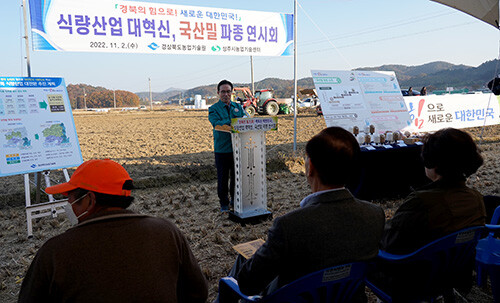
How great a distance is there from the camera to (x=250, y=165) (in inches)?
152

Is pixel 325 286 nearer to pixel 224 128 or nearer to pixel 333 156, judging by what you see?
pixel 333 156

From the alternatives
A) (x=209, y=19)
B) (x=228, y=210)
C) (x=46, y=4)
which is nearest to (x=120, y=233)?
(x=228, y=210)

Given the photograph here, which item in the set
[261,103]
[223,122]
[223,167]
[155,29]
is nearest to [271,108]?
[261,103]

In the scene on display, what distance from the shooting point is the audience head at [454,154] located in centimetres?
170

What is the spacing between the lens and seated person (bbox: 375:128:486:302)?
1672mm

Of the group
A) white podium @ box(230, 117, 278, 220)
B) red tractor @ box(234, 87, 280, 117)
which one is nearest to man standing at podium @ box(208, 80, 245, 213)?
white podium @ box(230, 117, 278, 220)

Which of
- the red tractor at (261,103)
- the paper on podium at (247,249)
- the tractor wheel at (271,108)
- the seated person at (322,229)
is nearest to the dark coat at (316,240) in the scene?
the seated person at (322,229)

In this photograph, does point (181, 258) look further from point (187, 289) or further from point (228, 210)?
point (228, 210)

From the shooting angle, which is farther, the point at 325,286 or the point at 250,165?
the point at 250,165

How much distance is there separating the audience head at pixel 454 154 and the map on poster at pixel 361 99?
12.0ft

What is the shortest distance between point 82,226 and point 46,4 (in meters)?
4.78

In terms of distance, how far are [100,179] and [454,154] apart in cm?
163

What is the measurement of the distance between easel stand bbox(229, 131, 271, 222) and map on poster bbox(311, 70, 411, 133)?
6.30 ft

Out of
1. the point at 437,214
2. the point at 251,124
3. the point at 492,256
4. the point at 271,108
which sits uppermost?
the point at 271,108
